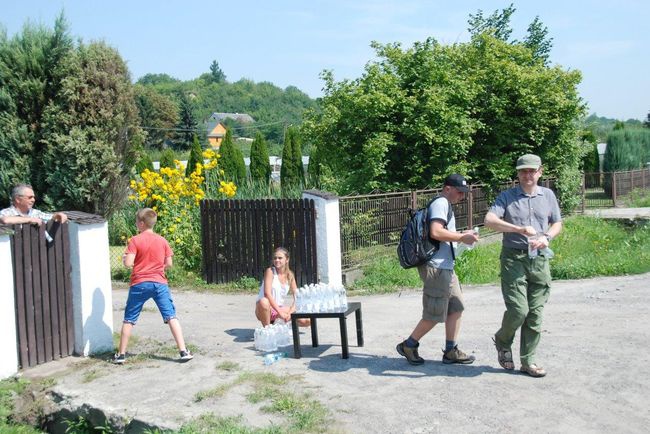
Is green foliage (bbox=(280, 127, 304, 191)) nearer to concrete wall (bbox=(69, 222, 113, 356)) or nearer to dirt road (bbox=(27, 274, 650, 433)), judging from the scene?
dirt road (bbox=(27, 274, 650, 433))

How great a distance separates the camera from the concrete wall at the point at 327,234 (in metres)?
11.6

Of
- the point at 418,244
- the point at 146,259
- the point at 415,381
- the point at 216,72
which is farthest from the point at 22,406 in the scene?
the point at 216,72

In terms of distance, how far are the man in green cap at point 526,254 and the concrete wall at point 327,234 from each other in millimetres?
5807

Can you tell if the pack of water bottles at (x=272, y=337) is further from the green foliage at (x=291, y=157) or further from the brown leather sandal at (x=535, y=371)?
the green foliage at (x=291, y=157)

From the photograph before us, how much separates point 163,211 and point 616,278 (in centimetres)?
848

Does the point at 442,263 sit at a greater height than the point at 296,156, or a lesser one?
lesser

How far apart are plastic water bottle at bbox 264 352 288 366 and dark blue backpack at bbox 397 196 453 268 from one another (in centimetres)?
169

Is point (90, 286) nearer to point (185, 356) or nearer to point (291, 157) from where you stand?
point (185, 356)

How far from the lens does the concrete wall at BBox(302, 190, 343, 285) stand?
38.1 feet

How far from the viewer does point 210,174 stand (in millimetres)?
17828

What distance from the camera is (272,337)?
7.35 m

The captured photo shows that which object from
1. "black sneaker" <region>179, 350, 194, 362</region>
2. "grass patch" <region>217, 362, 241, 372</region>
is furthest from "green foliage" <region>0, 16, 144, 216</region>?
"grass patch" <region>217, 362, 241, 372</region>

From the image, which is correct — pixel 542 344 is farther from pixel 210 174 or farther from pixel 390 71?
pixel 390 71

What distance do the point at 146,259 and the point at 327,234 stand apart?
4.98m
